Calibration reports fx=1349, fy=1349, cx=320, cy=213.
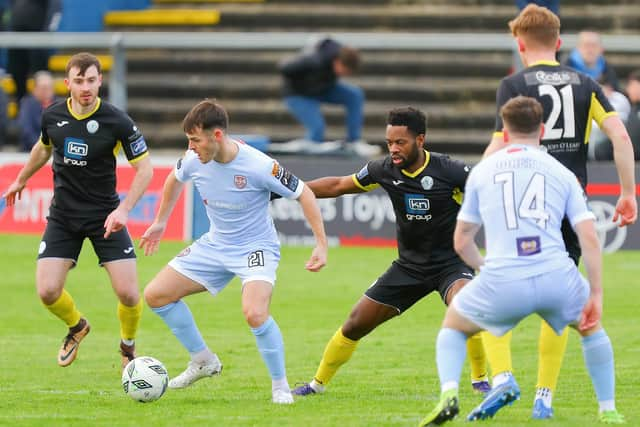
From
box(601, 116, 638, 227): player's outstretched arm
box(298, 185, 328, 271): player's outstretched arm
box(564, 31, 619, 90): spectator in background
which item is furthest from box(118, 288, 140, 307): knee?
box(564, 31, 619, 90): spectator in background

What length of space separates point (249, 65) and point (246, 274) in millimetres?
15169

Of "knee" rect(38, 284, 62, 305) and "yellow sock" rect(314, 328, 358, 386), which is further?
"knee" rect(38, 284, 62, 305)

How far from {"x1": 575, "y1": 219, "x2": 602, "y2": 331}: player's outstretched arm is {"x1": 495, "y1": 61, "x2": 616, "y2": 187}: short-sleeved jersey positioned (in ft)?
3.75

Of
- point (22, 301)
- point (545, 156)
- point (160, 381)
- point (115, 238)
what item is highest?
point (545, 156)

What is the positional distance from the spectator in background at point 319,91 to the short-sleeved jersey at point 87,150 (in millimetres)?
8891

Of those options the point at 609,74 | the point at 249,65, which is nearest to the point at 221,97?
the point at 249,65

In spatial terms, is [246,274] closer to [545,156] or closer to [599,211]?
[545,156]

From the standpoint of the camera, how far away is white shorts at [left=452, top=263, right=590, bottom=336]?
22.2ft

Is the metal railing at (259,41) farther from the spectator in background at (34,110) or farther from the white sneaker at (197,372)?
the white sneaker at (197,372)

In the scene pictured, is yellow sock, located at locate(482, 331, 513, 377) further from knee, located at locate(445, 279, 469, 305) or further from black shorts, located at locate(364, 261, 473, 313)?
black shorts, located at locate(364, 261, 473, 313)

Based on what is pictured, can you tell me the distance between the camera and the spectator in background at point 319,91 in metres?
18.6

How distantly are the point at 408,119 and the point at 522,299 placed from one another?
6.15 ft

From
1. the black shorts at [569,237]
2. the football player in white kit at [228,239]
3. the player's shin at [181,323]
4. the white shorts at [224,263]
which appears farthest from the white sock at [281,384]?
the black shorts at [569,237]

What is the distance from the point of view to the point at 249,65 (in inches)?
921
